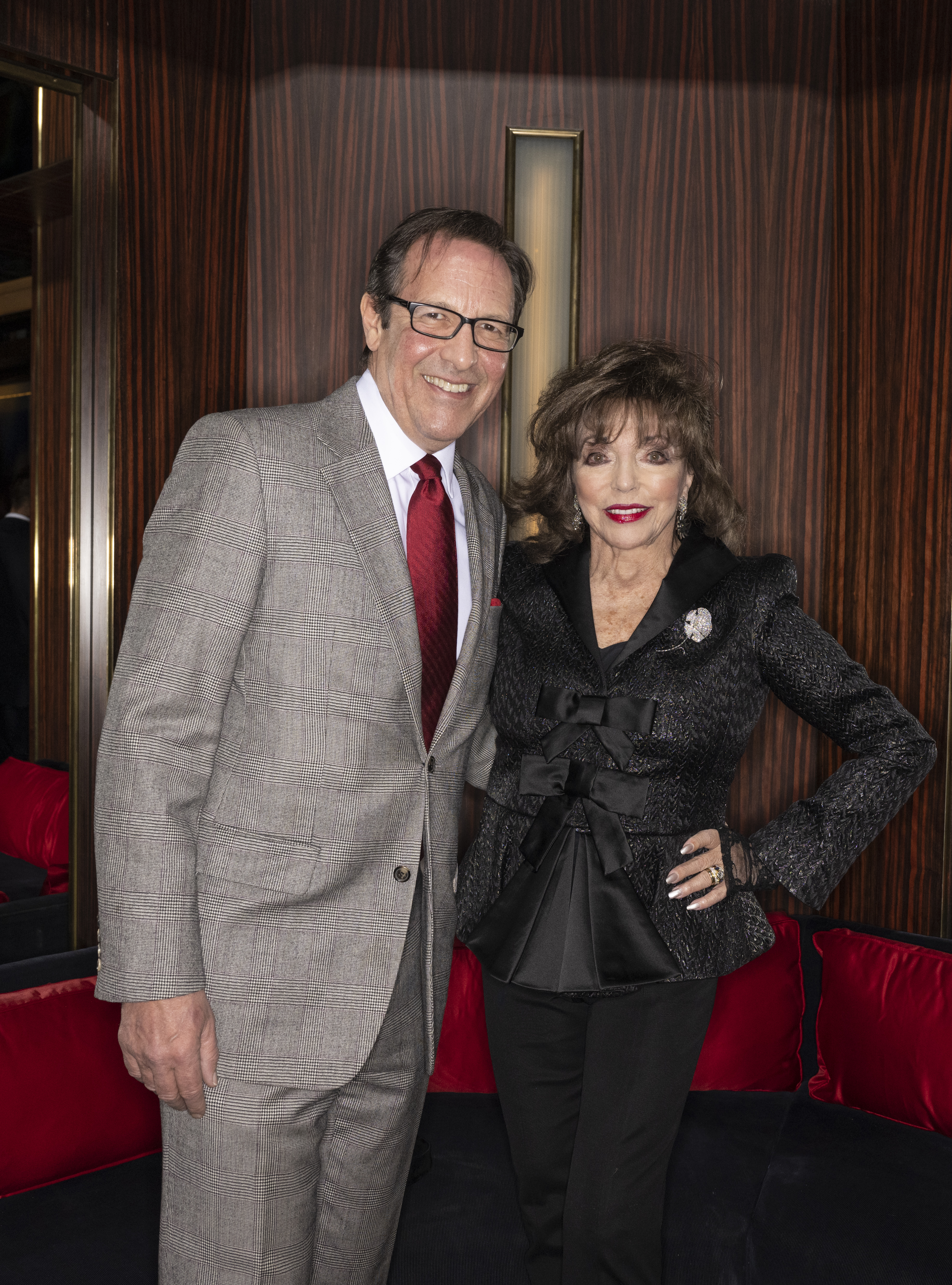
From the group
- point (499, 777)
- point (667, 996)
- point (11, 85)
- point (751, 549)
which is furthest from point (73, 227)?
point (667, 996)

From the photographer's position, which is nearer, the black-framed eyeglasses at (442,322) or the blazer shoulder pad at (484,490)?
the black-framed eyeglasses at (442,322)

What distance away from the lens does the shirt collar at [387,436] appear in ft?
5.19

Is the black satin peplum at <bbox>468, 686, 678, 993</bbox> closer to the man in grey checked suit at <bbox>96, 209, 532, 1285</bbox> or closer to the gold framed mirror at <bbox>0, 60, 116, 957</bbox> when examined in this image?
the man in grey checked suit at <bbox>96, 209, 532, 1285</bbox>

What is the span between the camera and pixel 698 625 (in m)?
1.65

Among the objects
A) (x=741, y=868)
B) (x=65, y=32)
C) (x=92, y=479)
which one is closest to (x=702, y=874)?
(x=741, y=868)

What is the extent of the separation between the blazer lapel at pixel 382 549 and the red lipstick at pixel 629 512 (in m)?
0.41

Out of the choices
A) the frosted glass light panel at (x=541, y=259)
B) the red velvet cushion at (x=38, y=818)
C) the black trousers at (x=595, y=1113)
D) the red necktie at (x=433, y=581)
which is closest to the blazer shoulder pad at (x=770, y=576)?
the red necktie at (x=433, y=581)

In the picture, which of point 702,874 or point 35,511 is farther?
point 35,511

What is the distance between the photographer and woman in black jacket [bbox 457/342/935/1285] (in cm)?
154

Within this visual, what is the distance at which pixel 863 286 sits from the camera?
97.9 inches

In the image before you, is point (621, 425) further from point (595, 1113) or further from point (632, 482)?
point (595, 1113)

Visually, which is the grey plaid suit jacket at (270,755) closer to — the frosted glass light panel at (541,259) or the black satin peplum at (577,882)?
the black satin peplum at (577,882)

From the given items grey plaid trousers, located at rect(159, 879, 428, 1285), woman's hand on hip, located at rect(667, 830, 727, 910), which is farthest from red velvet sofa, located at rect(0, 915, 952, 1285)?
woman's hand on hip, located at rect(667, 830, 727, 910)

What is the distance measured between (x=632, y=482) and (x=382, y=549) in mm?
466
